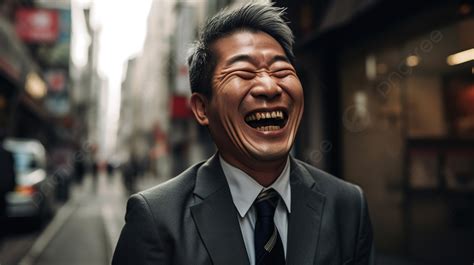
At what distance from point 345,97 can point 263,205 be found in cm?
718

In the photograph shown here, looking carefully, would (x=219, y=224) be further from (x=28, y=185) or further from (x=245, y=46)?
(x=28, y=185)

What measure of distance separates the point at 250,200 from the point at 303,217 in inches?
8.3

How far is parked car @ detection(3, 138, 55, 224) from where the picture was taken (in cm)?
1002

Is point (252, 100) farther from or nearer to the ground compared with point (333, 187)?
farther from the ground

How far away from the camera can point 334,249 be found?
1.70m

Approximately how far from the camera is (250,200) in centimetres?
167

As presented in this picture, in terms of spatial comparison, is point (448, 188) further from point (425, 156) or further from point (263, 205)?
point (263, 205)

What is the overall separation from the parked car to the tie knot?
9.04 m

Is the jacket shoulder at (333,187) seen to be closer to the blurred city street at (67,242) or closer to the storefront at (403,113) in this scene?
the storefront at (403,113)

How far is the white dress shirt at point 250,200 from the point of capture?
1.66 m

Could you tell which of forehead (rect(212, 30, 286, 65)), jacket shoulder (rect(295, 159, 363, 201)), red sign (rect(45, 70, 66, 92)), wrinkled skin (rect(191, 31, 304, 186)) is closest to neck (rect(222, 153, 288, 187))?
wrinkled skin (rect(191, 31, 304, 186))

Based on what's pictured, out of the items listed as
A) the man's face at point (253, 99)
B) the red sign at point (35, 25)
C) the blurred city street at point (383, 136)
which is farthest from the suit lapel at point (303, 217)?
the red sign at point (35, 25)

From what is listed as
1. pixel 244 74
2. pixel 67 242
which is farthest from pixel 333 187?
pixel 67 242

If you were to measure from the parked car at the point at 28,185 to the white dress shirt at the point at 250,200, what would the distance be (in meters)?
8.95
